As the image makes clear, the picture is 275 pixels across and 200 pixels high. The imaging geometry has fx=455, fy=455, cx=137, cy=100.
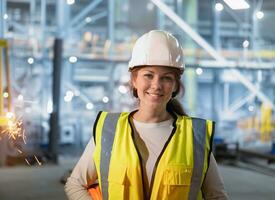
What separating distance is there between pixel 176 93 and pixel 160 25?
8558 mm

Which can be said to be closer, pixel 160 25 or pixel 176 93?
pixel 176 93

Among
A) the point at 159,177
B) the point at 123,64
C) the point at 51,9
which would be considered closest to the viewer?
the point at 159,177

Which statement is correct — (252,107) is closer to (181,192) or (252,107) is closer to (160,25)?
(160,25)

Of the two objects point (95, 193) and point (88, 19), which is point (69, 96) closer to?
point (88, 19)

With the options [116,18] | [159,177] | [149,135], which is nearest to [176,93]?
[149,135]

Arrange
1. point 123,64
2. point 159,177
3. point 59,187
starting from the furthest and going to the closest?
point 123,64
point 59,187
point 159,177

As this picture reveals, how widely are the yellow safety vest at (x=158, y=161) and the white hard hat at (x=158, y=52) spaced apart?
167mm

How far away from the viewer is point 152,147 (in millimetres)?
1213

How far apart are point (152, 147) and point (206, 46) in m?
8.36

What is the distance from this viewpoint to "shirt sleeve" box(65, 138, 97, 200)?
4.05 ft

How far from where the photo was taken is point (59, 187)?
5109 millimetres

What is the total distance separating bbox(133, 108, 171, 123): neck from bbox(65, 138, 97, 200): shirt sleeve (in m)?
0.15

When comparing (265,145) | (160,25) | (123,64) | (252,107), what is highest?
(160,25)

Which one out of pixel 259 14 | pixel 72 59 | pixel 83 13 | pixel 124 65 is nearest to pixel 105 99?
pixel 124 65
